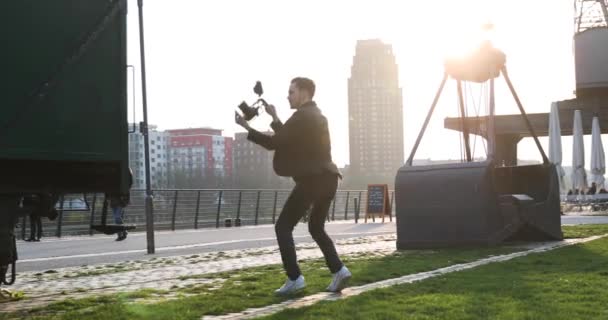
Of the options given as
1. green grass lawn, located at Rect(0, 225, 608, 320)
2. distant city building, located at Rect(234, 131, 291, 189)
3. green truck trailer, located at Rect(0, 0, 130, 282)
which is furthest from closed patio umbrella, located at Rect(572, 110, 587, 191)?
distant city building, located at Rect(234, 131, 291, 189)

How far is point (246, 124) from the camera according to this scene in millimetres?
6828

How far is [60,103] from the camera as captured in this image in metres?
5.91

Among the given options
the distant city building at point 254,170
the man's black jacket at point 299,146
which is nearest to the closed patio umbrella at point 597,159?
the man's black jacket at point 299,146

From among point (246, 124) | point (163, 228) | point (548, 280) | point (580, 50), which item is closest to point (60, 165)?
point (246, 124)

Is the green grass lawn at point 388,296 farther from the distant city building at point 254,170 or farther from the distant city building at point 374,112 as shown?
the distant city building at point 374,112

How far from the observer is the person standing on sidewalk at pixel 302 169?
700 centimetres

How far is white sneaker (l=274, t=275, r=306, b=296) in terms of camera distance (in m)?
6.97

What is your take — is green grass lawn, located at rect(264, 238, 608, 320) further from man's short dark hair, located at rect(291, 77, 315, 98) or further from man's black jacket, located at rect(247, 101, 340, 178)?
man's short dark hair, located at rect(291, 77, 315, 98)

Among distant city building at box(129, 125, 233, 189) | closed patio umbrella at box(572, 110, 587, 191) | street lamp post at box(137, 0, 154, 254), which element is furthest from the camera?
distant city building at box(129, 125, 233, 189)

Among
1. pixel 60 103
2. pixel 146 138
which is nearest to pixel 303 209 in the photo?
pixel 60 103

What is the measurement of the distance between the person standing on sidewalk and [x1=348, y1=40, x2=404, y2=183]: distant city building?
127 m

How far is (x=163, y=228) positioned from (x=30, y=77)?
2097 cm

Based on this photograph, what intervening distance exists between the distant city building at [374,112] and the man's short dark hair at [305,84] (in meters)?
127

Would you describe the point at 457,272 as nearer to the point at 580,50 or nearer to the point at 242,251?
the point at 242,251
